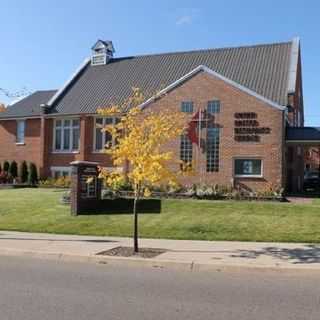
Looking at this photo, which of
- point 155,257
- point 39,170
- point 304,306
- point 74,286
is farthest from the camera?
point 39,170

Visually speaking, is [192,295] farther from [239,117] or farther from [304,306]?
[239,117]

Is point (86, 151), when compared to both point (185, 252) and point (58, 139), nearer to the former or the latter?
point (58, 139)

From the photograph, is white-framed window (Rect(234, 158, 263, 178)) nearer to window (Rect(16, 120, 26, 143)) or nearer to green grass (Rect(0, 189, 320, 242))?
green grass (Rect(0, 189, 320, 242))

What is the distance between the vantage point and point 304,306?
7953 millimetres

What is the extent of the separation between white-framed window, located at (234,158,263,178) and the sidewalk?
15.3 meters

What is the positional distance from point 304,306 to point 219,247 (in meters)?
5.67

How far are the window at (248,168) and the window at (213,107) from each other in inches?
118

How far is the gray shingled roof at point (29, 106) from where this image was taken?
133 feet

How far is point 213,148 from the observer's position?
30750 mm

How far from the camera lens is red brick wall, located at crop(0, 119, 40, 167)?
3966 cm

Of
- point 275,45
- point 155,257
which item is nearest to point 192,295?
point 155,257

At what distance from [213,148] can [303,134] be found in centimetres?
485

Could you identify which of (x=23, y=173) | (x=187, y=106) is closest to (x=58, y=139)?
(x=23, y=173)

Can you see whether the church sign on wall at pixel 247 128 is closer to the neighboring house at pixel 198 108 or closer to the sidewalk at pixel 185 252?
the neighboring house at pixel 198 108
